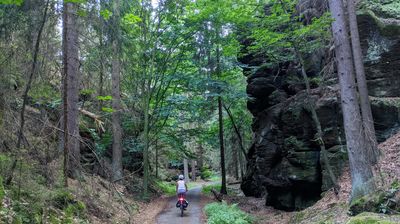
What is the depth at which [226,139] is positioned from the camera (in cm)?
3300

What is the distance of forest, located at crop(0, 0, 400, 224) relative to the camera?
7.98 metres

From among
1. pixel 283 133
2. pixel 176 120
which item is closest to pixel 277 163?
pixel 283 133

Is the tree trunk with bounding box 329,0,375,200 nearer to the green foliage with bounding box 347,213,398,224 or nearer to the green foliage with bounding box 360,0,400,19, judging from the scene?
the green foliage with bounding box 347,213,398,224

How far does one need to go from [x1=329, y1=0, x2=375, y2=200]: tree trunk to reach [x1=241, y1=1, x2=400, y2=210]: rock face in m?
4.06

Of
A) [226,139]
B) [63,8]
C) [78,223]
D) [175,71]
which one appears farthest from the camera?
[226,139]

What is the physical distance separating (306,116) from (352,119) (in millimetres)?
6101

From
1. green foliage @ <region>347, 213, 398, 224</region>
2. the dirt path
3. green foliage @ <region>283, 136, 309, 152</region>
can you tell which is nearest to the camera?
green foliage @ <region>347, 213, 398, 224</region>

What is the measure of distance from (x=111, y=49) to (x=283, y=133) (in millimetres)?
9249

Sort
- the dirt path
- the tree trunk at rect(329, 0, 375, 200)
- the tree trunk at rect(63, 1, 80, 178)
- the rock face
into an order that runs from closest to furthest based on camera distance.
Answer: the tree trunk at rect(329, 0, 375, 200), the tree trunk at rect(63, 1, 80, 178), the dirt path, the rock face

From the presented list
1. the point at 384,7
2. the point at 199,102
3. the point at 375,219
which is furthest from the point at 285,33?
the point at 199,102

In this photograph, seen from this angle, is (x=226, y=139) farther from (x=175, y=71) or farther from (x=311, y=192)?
(x=311, y=192)

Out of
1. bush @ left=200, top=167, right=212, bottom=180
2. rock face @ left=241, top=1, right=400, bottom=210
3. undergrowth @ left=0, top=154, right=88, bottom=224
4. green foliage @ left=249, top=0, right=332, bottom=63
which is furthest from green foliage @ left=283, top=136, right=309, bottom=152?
bush @ left=200, top=167, right=212, bottom=180

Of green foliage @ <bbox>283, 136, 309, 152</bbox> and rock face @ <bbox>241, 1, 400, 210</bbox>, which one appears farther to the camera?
green foliage @ <bbox>283, 136, 309, 152</bbox>

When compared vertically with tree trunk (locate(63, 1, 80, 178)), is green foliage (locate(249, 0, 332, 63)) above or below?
above
